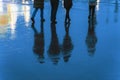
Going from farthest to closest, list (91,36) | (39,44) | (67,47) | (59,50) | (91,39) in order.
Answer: (91,36)
(91,39)
(39,44)
(67,47)
(59,50)

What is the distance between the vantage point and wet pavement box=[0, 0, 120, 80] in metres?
8.08

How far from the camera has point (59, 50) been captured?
34.8 feet

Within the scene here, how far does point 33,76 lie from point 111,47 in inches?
149

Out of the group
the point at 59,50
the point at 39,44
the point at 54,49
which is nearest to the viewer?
the point at 59,50

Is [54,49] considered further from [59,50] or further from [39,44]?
[39,44]

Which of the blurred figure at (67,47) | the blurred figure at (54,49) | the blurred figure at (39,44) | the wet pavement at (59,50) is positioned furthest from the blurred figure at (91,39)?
the blurred figure at (39,44)

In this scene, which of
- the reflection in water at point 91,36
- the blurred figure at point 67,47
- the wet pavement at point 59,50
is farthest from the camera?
the reflection in water at point 91,36

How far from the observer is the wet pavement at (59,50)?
8078 millimetres

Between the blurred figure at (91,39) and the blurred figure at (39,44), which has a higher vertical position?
the blurred figure at (39,44)

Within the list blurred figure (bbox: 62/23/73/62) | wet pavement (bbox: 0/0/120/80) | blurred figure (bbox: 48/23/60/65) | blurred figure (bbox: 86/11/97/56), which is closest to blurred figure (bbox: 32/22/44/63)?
wet pavement (bbox: 0/0/120/80)

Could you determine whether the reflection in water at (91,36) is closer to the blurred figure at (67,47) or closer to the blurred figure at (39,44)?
the blurred figure at (67,47)

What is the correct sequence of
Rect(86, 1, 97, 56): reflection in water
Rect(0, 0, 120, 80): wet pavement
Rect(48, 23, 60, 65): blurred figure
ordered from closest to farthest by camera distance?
Rect(0, 0, 120, 80): wet pavement
Rect(48, 23, 60, 65): blurred figure
Rect(86, 1, 97, 56): reflection in water

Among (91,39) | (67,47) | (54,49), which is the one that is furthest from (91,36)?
(54,49)

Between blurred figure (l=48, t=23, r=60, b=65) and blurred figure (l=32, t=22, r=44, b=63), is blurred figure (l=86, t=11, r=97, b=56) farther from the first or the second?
blurred figure (l=32, t=22, r=44, b=63)
